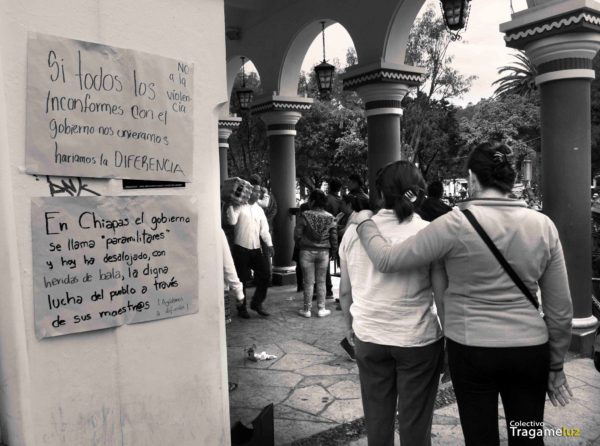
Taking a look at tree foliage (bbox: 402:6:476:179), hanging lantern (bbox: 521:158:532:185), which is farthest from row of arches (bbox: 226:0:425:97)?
hanging lantern (bbox: 521:158:532:185)

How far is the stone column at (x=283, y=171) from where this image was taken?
9312mm

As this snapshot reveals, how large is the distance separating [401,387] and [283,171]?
285 inches

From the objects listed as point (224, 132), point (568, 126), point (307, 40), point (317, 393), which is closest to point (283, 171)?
point (307, 40)

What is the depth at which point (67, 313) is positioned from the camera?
1.99m

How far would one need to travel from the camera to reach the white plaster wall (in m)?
1.88

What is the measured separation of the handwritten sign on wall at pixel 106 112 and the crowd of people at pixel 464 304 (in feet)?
3.11

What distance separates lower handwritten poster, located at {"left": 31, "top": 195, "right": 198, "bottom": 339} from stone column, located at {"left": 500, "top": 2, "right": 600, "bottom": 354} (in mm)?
3970

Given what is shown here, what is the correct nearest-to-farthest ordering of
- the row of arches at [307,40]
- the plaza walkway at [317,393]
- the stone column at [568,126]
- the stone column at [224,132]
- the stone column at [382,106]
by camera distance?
the plaza walkway at [317,393], the stone column at [568,126], the row of arches at [307,40], the stone column at [382,106], the stone column at [224,132]

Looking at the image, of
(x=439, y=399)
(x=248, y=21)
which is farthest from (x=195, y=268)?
(x=248, y=21)

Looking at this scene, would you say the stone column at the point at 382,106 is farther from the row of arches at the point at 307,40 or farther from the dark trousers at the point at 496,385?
the dark trousers at the point at 496,385

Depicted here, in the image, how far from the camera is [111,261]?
2.10 m

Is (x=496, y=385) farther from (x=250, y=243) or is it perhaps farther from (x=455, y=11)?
(x=455, y=11)

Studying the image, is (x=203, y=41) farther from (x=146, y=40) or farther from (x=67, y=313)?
(x=67, y=313)

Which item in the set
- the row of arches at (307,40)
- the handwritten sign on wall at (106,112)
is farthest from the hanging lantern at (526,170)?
the handwritten sign on wall at (106,112)
